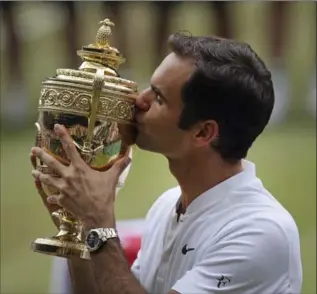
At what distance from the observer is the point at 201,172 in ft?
5.65

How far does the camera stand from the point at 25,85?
10.3 feet

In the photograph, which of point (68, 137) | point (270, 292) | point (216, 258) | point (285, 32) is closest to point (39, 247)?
point (68, 137)

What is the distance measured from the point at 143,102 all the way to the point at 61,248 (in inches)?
14.3

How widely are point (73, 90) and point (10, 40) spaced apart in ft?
5.17

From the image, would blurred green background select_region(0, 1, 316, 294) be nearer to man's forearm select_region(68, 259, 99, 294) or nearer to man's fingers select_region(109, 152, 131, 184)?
man's forearm select_region(68, 259, 99, 294)

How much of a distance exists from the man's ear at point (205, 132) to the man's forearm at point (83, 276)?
1.33ft

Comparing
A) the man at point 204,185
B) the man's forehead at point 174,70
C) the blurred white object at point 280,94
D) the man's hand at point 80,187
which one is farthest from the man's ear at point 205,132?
the blurred white object at point 280,94

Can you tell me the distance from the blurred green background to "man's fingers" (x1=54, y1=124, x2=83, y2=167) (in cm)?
147

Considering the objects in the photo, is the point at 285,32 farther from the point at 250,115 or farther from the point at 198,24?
the point at 250,115

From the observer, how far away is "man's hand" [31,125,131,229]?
1625 millimetres

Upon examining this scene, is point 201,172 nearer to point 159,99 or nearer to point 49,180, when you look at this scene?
point 159,99

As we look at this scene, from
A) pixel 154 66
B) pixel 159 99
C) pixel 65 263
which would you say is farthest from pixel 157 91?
pixel 65 263

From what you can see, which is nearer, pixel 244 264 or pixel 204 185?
pixel 244 264

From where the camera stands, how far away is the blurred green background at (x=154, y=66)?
312 cm
